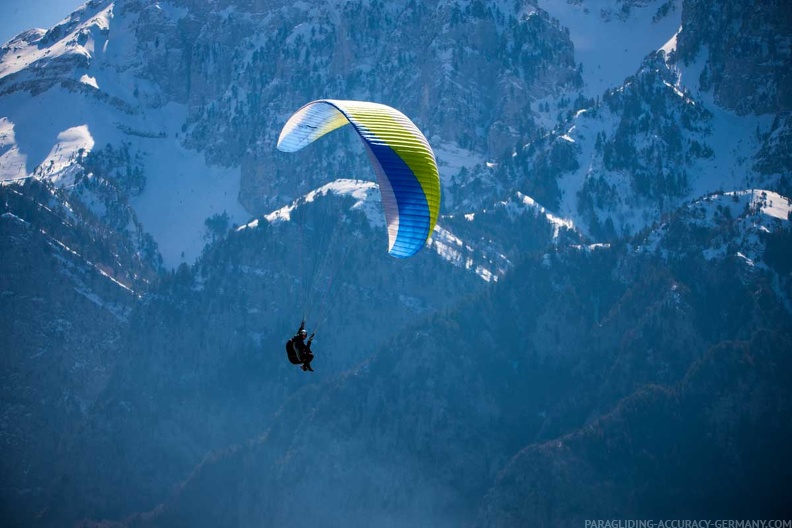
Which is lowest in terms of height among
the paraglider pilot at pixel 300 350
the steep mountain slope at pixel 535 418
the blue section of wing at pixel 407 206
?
the paraglider pilot at pixel 300 350

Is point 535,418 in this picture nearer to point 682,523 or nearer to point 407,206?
point 682,523

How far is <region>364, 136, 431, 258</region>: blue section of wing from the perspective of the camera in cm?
8600

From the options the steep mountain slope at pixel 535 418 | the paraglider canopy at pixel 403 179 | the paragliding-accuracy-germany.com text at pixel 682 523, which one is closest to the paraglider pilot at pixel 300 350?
the paraglider canopy at pixel 403 179

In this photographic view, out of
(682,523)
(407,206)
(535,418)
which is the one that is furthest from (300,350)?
(535,418)

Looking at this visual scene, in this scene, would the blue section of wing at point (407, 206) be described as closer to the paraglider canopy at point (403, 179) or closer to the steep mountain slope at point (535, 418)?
the paraglider canopy at point (403, 179)

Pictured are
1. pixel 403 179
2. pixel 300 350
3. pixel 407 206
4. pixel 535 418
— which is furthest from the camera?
pixel 535 418

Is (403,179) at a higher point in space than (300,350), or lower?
higher

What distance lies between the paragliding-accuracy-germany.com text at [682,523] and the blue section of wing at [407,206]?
263ft

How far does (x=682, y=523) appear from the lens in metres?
160

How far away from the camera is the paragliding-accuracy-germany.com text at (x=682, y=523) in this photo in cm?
15875

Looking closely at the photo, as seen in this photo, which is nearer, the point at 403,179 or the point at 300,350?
the point at 300,350

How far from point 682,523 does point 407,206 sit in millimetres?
84209

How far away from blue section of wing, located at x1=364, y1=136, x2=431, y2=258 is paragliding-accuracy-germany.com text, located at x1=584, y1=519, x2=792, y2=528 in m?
80.3

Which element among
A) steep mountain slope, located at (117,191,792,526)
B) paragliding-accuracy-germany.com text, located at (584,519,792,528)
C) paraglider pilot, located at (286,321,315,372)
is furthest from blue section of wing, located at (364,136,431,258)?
paragliding-accuracy-germany.com text, located at (584,519,792,528)
